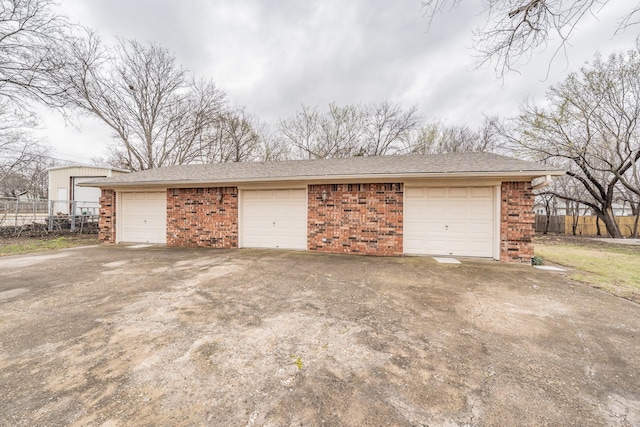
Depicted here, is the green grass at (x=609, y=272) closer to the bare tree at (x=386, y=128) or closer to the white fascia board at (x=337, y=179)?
the white fascia board at (x=337, y=179)

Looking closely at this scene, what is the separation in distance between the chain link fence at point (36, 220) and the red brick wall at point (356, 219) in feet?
34.7

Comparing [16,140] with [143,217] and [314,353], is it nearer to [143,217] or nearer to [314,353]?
[143,217]

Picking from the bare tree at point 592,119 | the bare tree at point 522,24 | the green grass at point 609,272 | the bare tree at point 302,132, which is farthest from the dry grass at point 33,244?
the bare tree at point 592,119

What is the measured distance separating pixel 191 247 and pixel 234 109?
1196 cm

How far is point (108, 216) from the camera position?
889cm

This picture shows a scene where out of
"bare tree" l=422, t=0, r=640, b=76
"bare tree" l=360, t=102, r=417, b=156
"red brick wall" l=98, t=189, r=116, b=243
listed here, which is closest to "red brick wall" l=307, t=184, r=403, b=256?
"bare tree" l=422, t=0, r=640, b=76

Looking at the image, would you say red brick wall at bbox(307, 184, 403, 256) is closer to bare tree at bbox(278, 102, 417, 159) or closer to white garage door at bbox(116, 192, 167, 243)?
white garage door at bbox(116, 192, 167, 243)

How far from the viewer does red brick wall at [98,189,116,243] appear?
8.88m

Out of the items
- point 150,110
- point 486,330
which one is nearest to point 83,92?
point 150,110

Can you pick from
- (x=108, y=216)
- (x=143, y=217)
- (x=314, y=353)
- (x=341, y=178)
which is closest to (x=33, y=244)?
(x=108, y=216)

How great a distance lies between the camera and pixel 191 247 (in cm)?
814

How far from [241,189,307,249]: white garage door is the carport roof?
2.25 feet

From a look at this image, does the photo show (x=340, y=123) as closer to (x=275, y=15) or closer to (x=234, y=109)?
(x=234, y=109)

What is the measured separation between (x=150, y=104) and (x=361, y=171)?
14.6 metres
